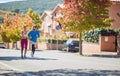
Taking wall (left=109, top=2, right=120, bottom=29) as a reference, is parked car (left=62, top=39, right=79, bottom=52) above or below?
below

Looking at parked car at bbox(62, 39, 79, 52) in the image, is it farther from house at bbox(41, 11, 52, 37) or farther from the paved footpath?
house at bbox(41, 11, 52, 37)

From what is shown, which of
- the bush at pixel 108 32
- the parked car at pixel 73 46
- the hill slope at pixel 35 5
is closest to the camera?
the bush at pixel 108 32

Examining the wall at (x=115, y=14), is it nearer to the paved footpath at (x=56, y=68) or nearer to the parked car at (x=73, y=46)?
the parked car at (x=73, y=46)

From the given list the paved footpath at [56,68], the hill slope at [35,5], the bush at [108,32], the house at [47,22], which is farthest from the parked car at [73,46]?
the hill slope at [35,5]

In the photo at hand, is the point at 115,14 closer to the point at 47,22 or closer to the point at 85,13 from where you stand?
the point at 85,13

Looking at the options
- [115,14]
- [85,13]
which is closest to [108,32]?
[85,13]

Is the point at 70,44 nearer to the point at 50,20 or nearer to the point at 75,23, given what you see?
the point at 75,23

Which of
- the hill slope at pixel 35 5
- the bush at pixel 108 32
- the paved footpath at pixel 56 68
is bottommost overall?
the paved footpath at pixel 56 68

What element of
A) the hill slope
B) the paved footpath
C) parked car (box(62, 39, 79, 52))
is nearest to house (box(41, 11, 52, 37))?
the hill slope

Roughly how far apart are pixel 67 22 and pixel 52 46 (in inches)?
1114

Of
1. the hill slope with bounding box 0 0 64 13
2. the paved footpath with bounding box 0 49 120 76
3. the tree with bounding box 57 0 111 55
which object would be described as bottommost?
the paved footpath with bounding box 0 49 120 76

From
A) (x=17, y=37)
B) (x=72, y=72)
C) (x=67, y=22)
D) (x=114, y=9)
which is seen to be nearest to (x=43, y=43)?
(x=17, y=37)

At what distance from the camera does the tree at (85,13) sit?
3325cm

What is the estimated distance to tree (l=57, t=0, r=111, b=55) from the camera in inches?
1309
